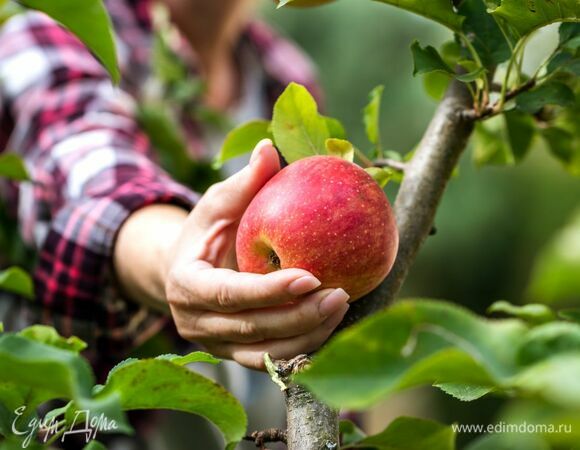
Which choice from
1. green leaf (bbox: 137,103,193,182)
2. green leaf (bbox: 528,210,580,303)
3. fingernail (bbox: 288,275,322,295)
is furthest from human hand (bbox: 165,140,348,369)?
green leaf (bbox: 137,103,193,182)

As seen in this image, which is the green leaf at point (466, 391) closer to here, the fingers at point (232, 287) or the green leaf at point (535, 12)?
the fingers at point (232, 287)

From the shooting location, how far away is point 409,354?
0.28 metres

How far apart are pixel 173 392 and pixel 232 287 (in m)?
0.14

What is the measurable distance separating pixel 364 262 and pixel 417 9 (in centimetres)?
18

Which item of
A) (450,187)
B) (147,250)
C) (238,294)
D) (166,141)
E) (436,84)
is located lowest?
(450,187)

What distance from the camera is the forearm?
0.72m

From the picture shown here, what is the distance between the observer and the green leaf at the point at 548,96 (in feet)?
1.75

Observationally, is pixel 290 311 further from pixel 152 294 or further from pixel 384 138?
pixel 384 138

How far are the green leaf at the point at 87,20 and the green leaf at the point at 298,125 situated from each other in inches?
4.8

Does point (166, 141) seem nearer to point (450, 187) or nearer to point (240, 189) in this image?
point (240, 189)

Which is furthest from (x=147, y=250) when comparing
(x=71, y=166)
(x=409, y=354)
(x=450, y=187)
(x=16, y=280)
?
(x=450, y=187)

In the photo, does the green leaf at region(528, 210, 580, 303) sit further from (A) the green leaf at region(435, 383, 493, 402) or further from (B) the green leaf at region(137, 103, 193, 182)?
(B) the green leaf at region(137, 103, 193, 182)

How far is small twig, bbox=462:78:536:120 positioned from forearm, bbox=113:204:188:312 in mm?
292

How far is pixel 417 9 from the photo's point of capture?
0.52m
